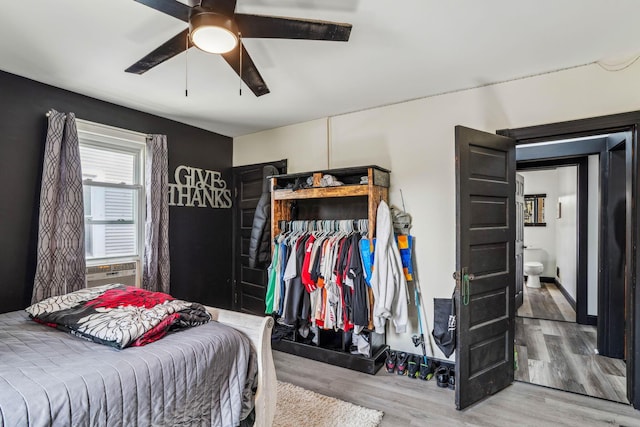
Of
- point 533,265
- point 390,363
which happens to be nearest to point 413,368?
point 390,363

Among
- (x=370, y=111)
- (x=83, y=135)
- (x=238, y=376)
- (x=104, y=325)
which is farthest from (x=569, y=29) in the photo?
(x=83, y=135)

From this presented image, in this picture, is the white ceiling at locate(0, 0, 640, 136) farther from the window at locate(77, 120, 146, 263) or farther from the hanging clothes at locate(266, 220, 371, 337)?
the hanging clothes at locate(266, 220, 371, 337)

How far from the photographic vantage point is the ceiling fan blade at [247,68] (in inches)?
70.1

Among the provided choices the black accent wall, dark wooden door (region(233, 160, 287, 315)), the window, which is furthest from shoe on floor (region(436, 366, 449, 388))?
the window

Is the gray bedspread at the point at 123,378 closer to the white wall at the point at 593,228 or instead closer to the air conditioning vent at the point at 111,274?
the air conditioning vent at the point at 111,274

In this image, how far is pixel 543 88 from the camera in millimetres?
2611

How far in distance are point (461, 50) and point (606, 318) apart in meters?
3.14

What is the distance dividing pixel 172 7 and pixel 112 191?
98.4 inches

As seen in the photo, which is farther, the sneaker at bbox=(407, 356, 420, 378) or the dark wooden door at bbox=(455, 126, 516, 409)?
the sneaker at bbox=(407, 356, 420, 378)

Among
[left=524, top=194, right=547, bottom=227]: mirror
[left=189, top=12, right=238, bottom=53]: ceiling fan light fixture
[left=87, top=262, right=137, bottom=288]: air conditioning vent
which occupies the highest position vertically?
[left=189, top=12, right=238, bottom=53]: ceiling fan light fixture

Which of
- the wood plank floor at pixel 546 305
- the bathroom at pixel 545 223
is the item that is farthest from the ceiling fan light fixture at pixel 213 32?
the bathroom at pixel 545 223

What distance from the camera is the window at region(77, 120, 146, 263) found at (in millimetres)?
3084

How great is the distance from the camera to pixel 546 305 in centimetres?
519

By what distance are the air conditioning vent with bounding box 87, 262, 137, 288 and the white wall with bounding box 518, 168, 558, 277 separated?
7250 millimetres
